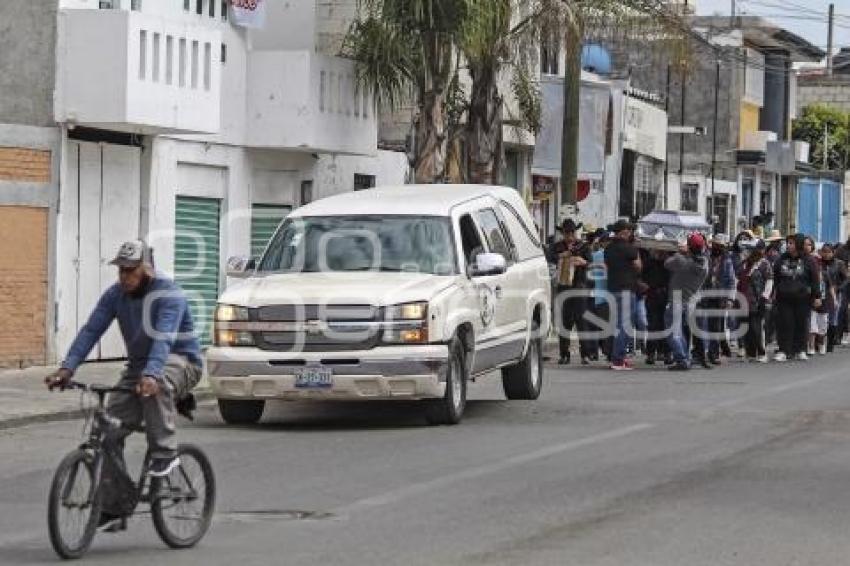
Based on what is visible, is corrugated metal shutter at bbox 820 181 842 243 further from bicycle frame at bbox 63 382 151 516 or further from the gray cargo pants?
bicycle frame at bbox 63 382 151 516

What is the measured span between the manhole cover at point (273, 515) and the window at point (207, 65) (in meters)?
13.8

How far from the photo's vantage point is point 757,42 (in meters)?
59.8

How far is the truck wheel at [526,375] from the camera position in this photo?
21125 mm

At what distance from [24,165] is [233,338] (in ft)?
23.0

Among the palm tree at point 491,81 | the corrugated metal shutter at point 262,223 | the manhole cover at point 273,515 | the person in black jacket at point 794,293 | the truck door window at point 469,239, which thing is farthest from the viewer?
the person in black jacket at point 794,293

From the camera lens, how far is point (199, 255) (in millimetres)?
28031

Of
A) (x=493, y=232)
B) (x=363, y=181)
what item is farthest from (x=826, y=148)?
(x=493, y=232)

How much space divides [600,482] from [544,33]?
15621 millimetres

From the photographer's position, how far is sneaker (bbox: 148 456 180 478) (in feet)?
36.2

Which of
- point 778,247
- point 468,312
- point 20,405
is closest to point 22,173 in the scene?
point 20,405

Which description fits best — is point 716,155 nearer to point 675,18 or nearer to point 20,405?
point 675,18

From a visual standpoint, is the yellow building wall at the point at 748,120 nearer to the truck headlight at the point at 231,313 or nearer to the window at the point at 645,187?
the window at the point at 645,187

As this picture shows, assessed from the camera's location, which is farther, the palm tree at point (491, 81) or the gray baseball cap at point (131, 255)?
the palm tree at point (491, 81)

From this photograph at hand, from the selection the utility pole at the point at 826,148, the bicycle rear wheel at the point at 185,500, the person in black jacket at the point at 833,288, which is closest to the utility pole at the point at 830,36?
the utility pole at the point at 826,148
